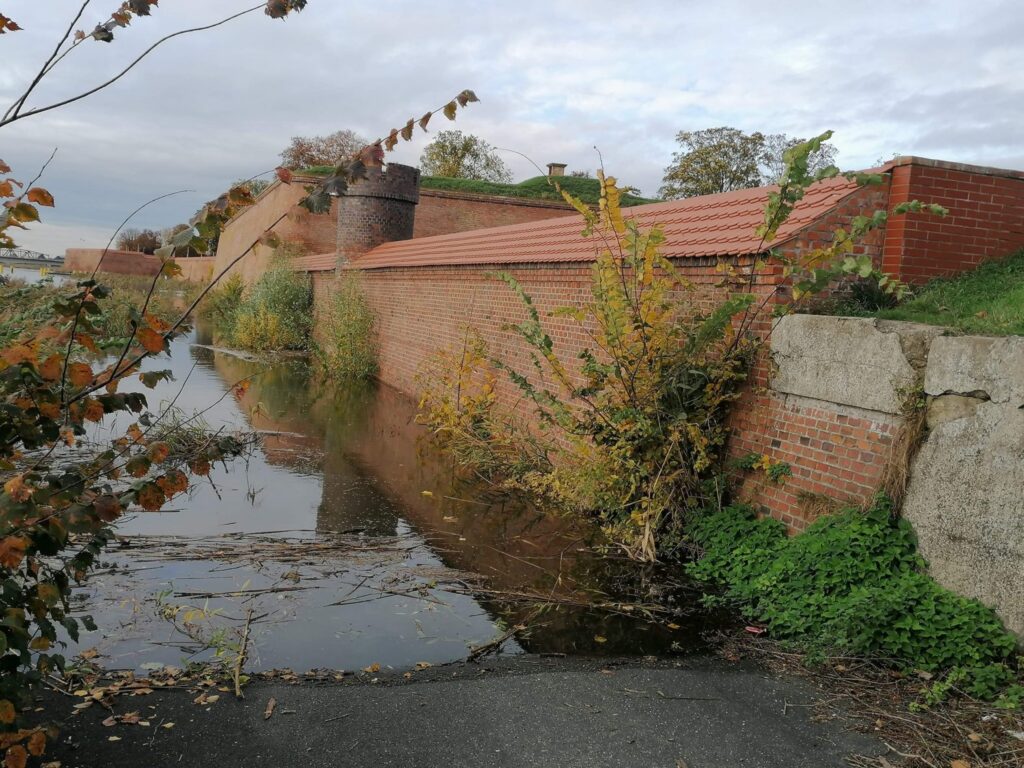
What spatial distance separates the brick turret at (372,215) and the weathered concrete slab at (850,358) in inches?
645

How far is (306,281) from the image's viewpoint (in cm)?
2412

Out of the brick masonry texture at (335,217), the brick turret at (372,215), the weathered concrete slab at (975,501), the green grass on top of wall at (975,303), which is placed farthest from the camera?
the brick masonry texture at (335,217)

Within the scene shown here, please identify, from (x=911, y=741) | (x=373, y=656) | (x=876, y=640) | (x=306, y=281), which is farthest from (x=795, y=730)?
(x=306, y=281)

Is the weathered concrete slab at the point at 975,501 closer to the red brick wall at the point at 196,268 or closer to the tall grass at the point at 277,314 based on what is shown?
the tall grass at the point at 277,314

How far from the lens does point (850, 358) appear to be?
5715 mm

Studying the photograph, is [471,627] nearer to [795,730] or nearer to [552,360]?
[795,730]

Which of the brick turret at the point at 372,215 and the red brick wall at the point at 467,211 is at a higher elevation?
the red brick wall at the point at 467,211

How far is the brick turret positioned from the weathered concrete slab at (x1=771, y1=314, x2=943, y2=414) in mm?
16381

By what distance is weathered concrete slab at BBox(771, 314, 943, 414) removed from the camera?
17.4 feet

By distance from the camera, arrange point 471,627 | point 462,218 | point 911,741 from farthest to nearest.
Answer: point 462,218 → point 471,627 → point 911,741

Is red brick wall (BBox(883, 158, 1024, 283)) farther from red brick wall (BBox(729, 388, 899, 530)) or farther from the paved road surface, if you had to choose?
the paved road surface

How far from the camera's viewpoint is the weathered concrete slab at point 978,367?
4.55 meters

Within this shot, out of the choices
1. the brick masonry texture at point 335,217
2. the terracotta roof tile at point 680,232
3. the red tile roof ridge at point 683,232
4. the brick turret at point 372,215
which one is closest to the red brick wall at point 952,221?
the red tile roof ridge at point 683,232

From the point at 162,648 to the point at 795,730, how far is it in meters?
3.33
